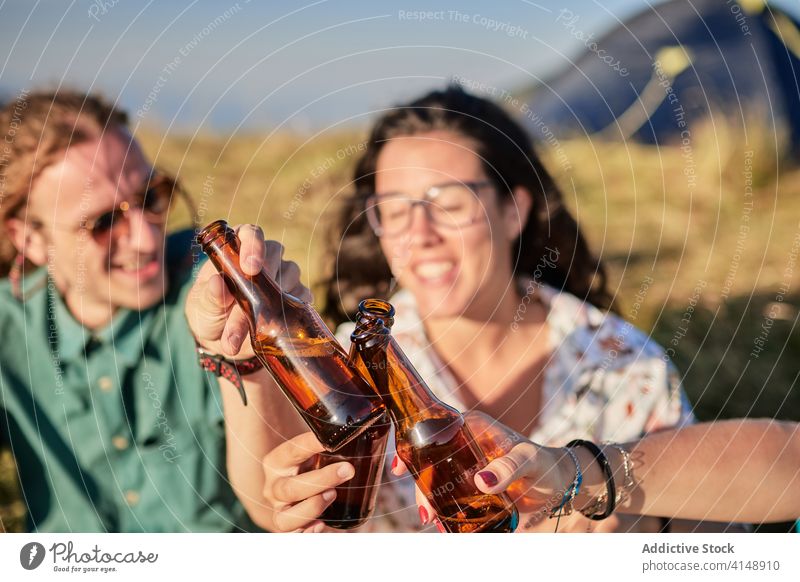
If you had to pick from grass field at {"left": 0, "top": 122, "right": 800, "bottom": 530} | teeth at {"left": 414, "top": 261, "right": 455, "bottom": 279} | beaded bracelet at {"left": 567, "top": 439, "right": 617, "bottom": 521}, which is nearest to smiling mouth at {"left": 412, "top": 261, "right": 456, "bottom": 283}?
teeth at {"left": 414, "top": 261, "right": 455, "bottom": 279}

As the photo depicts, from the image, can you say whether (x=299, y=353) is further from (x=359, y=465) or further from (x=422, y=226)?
(x=422, y=226)

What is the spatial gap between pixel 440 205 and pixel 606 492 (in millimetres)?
340

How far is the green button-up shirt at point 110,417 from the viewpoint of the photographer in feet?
2.91

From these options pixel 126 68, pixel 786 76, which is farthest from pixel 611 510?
pixel 786 76

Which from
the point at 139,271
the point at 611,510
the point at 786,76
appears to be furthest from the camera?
the point at 786,76

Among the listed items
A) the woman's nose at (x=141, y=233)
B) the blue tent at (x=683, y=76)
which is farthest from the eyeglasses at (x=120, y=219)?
the blue tent at (x=683, y=76)

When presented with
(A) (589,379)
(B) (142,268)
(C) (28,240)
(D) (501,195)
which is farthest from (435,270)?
(C) (28,240)

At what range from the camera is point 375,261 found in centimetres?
100

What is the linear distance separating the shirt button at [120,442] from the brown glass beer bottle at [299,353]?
0.32 m

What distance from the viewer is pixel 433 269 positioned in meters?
0.93

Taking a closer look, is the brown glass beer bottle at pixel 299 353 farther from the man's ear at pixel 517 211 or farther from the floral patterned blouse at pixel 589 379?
the man's ear at pixel 517 211

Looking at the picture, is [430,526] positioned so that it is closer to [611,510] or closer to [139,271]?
[611,510]
